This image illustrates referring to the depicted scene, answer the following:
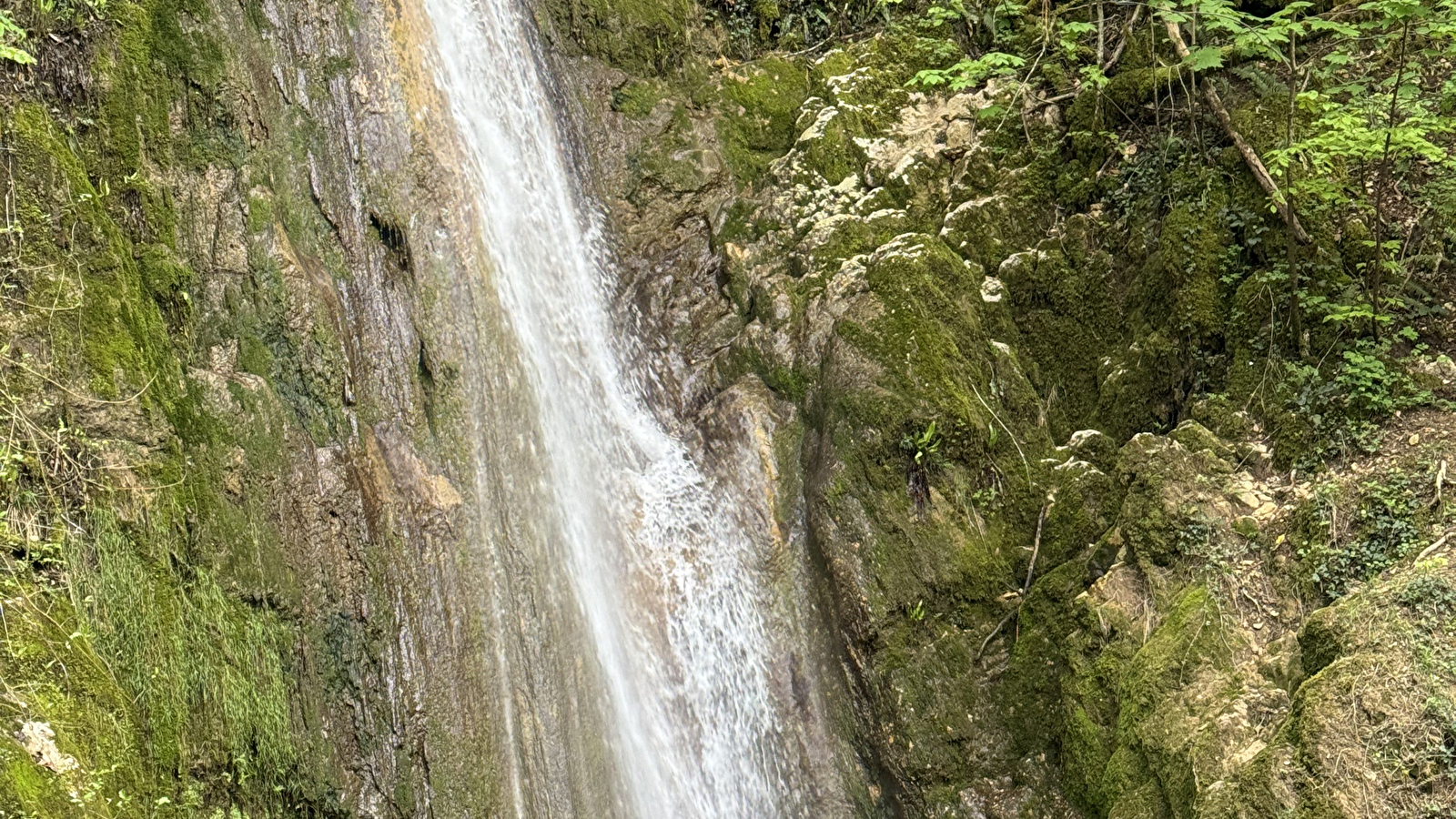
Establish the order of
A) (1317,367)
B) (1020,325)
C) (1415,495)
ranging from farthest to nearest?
1. (1020,325)
2. (1317,367)
3. (1415,495)

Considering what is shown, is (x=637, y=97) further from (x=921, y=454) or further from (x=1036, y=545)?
(x=1036, y=545)

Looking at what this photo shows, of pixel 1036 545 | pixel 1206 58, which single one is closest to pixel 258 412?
pixel 1036 545

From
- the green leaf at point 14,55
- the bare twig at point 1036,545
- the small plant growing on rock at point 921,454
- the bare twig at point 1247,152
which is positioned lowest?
the bare twig at point 1036,545

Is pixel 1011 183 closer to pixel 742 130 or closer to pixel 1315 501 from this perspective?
pixel 742 130

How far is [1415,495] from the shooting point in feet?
17.1

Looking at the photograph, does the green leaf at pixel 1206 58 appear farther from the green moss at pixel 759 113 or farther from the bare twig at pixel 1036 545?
the green moss at pixel 759 113

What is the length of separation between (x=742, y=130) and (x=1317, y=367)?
5.11 meters

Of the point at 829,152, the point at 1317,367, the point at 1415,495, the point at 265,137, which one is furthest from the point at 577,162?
the point at 1415,495

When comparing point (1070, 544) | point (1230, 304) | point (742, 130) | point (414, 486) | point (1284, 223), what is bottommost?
point (1070, 544)

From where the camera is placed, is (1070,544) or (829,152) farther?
(829,152)

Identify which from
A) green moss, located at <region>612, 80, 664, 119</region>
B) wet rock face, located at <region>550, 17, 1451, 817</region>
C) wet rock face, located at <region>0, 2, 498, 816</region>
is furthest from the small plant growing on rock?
green moss, located at <region>612, 80, 664, 119</region>

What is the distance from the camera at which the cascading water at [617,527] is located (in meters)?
6.50

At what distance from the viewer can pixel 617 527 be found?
7.06m

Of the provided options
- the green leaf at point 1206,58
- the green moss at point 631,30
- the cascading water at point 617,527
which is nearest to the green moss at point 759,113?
the green moss at point 631,30
